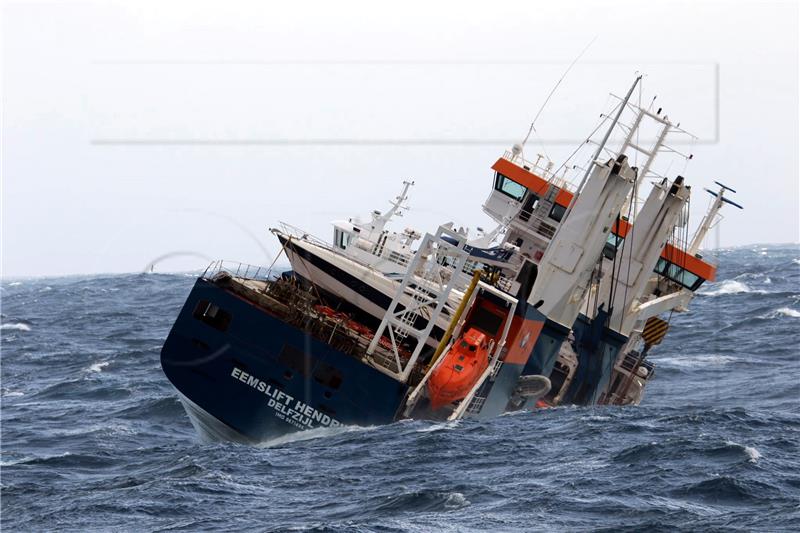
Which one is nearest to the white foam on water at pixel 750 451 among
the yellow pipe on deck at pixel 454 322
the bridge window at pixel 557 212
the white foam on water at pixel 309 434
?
the yellow pipe on deck at pixel 454 322

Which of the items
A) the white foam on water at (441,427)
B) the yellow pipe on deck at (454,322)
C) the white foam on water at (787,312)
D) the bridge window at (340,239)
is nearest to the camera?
the white foam on water at (441,427)

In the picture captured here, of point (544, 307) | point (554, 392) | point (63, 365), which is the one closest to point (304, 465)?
point (544, 307)

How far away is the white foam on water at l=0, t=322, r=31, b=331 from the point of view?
74.2 m

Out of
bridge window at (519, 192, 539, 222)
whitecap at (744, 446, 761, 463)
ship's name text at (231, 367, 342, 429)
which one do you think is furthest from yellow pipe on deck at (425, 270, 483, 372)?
bridge window at (519, 192, 539, 222)

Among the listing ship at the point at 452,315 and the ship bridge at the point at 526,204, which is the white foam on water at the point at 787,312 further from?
the ship bridge at the point at 526,204

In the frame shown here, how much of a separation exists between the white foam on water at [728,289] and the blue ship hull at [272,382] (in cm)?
6078

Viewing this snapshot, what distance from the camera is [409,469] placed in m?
28.7

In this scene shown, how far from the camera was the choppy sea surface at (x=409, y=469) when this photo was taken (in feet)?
80.9

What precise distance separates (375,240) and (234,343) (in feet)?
47.4

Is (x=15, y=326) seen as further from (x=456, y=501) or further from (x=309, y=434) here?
(x=456, y=501)

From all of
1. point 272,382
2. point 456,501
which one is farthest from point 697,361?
point 456,501

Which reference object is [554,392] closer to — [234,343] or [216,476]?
[234,343]

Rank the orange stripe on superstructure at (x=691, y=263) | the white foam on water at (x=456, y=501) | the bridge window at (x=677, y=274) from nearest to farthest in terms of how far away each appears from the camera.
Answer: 1. the white foam on water at (x=456, y=501)
2. the orange stripe on superstructure at (x=691, y=263)
3. the bridge window at (x=677, y=274)

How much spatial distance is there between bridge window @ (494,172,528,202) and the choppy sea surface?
34.1 feet
